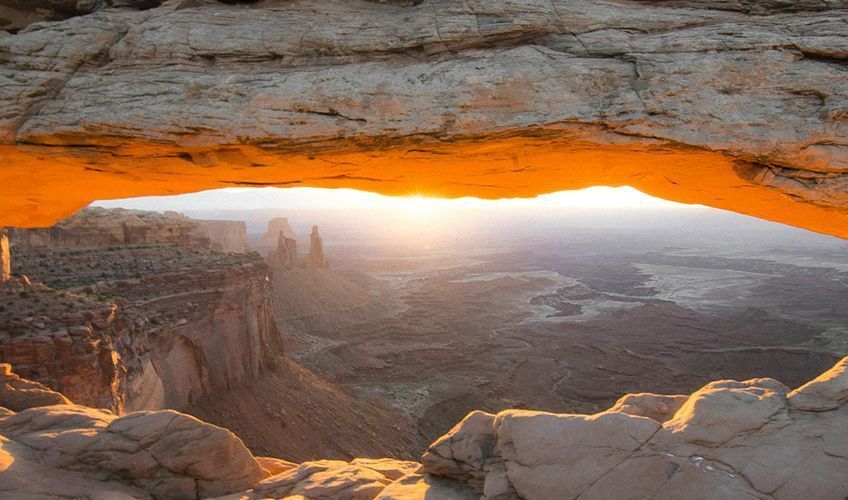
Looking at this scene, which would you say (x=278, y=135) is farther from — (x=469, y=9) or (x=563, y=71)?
(x=563, y=71)

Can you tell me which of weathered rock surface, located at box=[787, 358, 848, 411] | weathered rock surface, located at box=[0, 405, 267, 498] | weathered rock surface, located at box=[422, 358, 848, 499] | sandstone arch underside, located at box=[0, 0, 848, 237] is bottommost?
weathered rock surface, located at box=[0, 405, 267, 498]

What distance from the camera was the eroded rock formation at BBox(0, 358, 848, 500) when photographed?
4.23 m

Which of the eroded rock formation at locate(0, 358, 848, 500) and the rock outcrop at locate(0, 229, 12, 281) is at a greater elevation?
the rock outcrop at locate(0, 229, 12, 281)

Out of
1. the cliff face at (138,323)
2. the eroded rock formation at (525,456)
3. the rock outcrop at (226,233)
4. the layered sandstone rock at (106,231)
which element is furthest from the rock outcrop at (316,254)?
the eroded rock formation at (525,456)

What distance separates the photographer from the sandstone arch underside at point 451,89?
5.41 meters

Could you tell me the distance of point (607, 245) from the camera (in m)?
158

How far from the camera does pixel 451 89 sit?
19.0 ft

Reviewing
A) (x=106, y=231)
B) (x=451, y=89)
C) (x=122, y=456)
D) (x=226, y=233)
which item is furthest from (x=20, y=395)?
(x=226, y=233)

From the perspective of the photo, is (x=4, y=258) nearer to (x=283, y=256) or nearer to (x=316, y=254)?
(x=283, y=256)

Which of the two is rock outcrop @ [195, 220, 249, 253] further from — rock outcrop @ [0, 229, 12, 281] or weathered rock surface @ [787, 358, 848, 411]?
weathered rock surface @ [787, 358, 848, 411]

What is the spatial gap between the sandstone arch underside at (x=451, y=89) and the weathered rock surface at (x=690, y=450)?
113 inches

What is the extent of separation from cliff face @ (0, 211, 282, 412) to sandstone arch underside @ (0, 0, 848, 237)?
7387mm

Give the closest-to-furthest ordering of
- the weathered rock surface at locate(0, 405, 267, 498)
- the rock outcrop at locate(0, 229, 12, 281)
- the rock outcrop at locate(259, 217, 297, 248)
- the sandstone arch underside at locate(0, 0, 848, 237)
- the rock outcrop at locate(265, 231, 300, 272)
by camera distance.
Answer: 1. the weathered rock surface at locate(0, 405, 267, 498)
2. the sandstone arch underside at locate(0, 0, 848, 237)
3. the rock outcrop at locate(0, 229, 12, 281)
4. the rock outcrop at locate(265, 231, 300, 272)
5. the rock outcrop at locate(259, 217, 297, 248)

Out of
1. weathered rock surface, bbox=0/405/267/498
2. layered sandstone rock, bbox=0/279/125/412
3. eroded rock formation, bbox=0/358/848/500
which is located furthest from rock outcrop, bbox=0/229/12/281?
weathered rock surface, bbox=0/405/267/498
